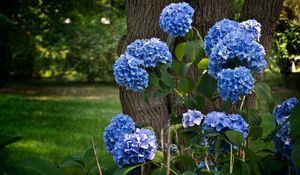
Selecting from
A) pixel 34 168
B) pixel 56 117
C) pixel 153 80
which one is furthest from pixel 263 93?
pixel 56 117

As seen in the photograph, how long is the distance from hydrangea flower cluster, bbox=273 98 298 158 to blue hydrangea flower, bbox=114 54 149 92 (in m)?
0.49

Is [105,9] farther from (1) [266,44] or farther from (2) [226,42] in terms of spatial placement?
(2) [226,42]

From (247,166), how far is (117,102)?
11.3 meters

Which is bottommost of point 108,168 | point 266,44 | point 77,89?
point 77,89

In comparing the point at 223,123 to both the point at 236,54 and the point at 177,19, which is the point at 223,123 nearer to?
the point at 236,54

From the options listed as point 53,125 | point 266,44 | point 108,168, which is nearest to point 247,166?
point 108,168

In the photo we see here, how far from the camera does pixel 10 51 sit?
14.8m

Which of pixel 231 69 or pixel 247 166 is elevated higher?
pixel 231 69

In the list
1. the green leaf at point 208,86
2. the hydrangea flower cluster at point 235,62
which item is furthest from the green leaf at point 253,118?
the hydrangea flower cluster at point 235,62

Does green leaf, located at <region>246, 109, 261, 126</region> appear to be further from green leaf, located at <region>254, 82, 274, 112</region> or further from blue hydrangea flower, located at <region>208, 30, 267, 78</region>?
blue hydrangea flower, located at <region>208, 30, 267, 78</region>

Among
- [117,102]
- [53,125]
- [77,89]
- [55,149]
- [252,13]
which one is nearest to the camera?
[252,13]

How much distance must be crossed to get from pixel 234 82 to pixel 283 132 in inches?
12.5

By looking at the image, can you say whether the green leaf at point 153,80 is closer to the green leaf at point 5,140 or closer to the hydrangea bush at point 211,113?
the hydrangea bush at point 211,113

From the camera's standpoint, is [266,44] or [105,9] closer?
[266,44]
